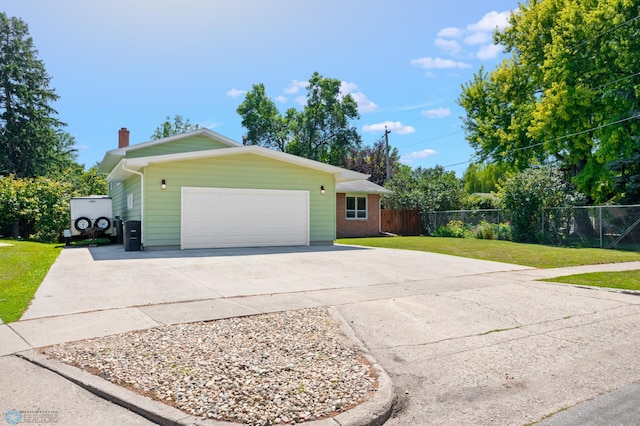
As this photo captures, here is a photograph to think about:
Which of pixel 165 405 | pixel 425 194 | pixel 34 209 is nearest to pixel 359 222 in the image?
pixel 425 194

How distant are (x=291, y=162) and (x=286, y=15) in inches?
201

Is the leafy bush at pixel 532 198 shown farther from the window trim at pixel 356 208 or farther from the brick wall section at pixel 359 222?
the window trim at pixel 356 208

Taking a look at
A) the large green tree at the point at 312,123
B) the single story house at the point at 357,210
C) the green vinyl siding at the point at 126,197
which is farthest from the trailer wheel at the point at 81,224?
the large green tree at the point at 312,123

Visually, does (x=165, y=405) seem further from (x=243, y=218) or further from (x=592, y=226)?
(x=592, y=226)

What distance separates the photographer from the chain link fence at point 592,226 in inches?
660

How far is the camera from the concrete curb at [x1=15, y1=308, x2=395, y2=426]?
2.92m

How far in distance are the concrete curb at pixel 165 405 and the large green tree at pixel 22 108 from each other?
38.7 meters

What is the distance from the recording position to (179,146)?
19.0 metres

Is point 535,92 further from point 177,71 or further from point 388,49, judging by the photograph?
point 177,71

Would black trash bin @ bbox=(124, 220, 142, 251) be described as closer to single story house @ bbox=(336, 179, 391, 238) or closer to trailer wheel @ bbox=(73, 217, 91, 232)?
trailer wheel @ bbox=(73, 217, 91, 232)

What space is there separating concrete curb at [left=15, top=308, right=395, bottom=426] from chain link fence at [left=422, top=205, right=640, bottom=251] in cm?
1731

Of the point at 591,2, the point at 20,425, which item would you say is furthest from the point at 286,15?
the point at 591,2

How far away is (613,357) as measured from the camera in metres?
4.55

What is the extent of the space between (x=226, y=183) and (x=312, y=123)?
24312mm
